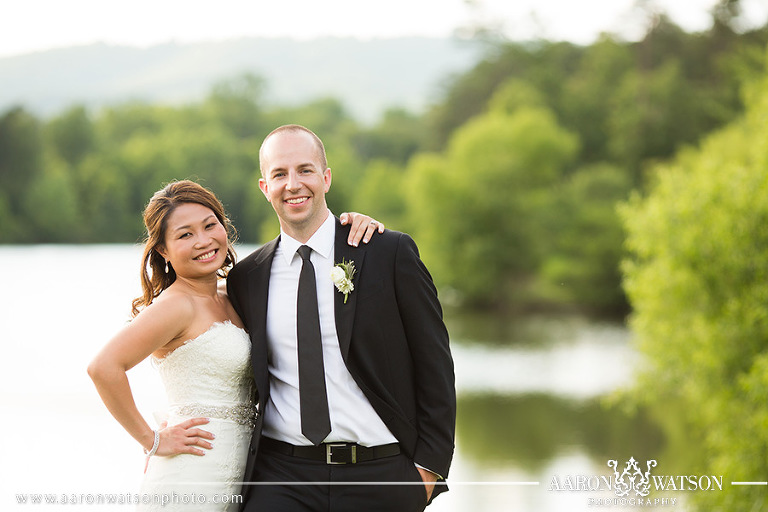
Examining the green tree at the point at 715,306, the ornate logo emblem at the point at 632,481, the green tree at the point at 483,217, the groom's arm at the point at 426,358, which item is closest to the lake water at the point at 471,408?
the ornate logo emblem at the point at 632,481

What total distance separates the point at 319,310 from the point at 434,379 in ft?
1.57

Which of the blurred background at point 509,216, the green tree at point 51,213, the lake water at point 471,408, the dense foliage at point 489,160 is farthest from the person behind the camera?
the green tree at point 51,213

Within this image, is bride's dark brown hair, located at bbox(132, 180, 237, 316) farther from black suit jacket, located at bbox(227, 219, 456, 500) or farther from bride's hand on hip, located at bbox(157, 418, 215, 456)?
bride's hand on hip, located at bbox(157, 418, 215, 456)

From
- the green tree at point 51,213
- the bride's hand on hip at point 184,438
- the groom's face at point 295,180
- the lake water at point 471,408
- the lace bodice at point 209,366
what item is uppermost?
the green tree at point 51,213

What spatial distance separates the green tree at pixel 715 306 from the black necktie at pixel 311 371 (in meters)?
8.46

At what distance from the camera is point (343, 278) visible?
3.05 m

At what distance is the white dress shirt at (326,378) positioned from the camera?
3020 millimetres

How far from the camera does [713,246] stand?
1323cm

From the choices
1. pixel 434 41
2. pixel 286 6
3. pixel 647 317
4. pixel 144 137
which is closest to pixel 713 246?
pixel 647 317

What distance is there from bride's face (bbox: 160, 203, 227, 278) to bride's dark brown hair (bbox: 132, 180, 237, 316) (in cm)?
2

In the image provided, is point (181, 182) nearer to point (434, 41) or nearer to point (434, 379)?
point (434, 379)

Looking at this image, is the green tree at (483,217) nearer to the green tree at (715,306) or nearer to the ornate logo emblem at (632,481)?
the green tree at (715,306)

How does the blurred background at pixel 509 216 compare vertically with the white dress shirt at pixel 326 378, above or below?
above


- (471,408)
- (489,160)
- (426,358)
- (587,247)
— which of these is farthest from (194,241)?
(489,160)
